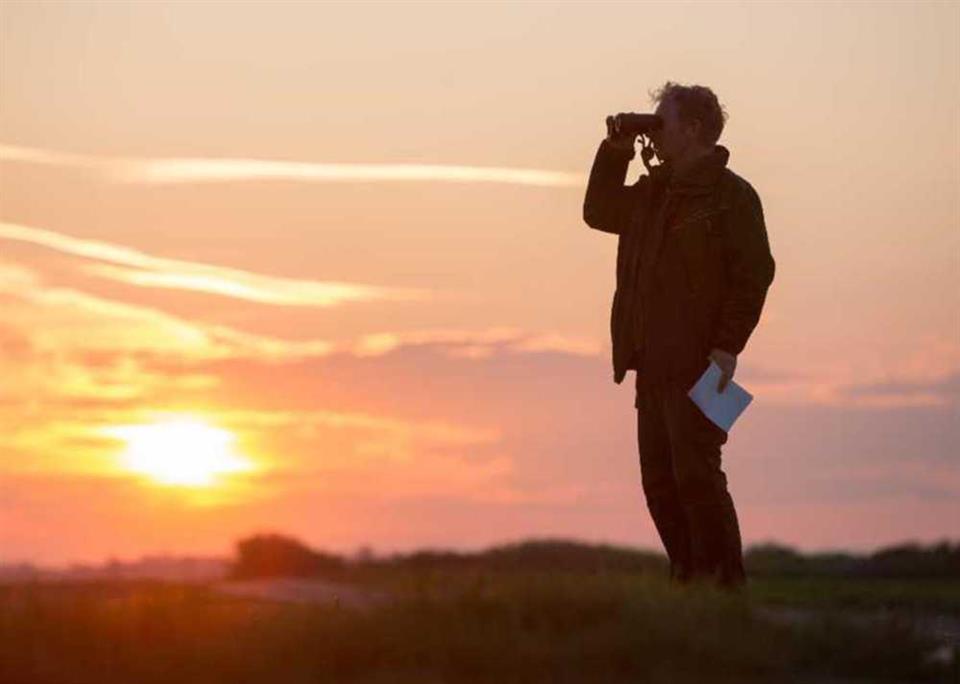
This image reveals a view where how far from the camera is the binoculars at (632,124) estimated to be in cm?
1052

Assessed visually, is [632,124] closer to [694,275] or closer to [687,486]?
[694,275]

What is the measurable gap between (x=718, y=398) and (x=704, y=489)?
1.52 feet

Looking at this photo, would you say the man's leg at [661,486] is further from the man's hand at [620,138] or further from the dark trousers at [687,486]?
the man's hand at [620,138]

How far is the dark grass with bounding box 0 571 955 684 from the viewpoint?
7.53m

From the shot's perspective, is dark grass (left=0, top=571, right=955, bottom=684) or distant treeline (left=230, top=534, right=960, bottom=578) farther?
distant treeline (left=230, top=534, right=960, bottom=578)

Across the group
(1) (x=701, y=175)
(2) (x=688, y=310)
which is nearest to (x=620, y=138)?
(1) (x=701, y=175)

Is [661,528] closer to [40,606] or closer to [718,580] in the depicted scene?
[718,580]

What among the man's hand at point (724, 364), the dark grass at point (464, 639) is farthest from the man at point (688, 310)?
the dark grass at point (464, 639)

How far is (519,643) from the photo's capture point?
25.0 ft

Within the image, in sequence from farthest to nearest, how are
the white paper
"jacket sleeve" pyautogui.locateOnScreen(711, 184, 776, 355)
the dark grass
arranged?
"jacket sleeve" pyautogui.locateOnScreen(711, 184, 776, 355) < the white paper < the dark grass

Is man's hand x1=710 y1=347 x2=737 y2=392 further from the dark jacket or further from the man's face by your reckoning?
the man's face

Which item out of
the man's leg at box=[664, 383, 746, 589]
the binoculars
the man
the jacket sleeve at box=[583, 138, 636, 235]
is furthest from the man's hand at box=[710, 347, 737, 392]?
the binoculars

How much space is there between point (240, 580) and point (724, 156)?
15.2 feet

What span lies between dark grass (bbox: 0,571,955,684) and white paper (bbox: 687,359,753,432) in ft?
4.97
